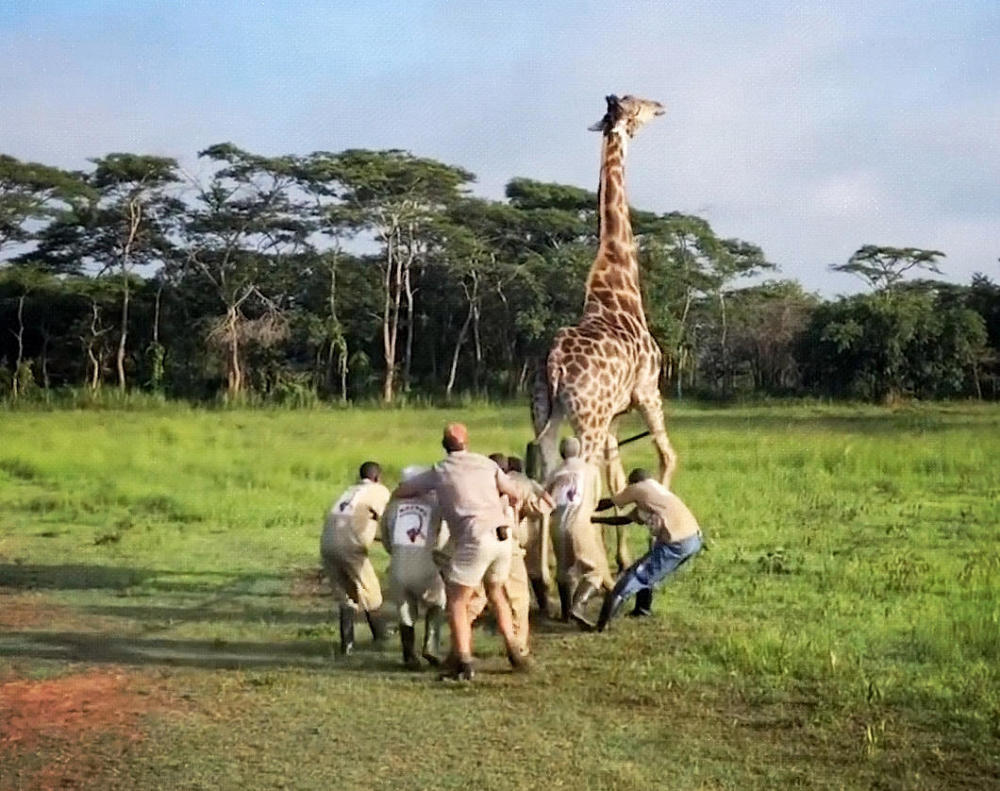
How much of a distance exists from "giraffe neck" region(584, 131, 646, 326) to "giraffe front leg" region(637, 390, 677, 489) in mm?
791

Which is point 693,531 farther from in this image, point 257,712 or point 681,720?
point 257,712

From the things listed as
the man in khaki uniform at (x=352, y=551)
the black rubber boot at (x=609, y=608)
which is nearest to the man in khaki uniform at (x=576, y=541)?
the black rubber boot at (x=609, y=608)

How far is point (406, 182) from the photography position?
123 feet

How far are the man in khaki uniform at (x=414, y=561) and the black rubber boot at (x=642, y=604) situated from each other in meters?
1.70

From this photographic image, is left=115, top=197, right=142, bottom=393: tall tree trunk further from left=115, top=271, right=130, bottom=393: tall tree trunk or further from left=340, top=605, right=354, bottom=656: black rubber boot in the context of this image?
left=340, top=605, right=354, bottom=656: black rubber boot

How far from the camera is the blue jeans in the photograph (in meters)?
8.68

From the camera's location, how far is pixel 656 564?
874cm

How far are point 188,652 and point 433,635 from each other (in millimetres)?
1455

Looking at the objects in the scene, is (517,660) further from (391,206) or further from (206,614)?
(391,206)

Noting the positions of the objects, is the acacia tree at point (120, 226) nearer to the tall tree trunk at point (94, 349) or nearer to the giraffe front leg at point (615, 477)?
the tall tree trunk at point (94, 349)

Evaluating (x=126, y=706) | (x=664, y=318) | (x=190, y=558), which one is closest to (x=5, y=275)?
(x=664, y=318)

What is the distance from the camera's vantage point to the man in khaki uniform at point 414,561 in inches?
311

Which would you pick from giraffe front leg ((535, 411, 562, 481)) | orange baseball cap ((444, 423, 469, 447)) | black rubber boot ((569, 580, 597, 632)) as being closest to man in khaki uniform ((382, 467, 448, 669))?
orange baseball cap ((444, 423, 469, 447))

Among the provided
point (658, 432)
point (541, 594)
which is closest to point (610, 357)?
point (658, 432)
